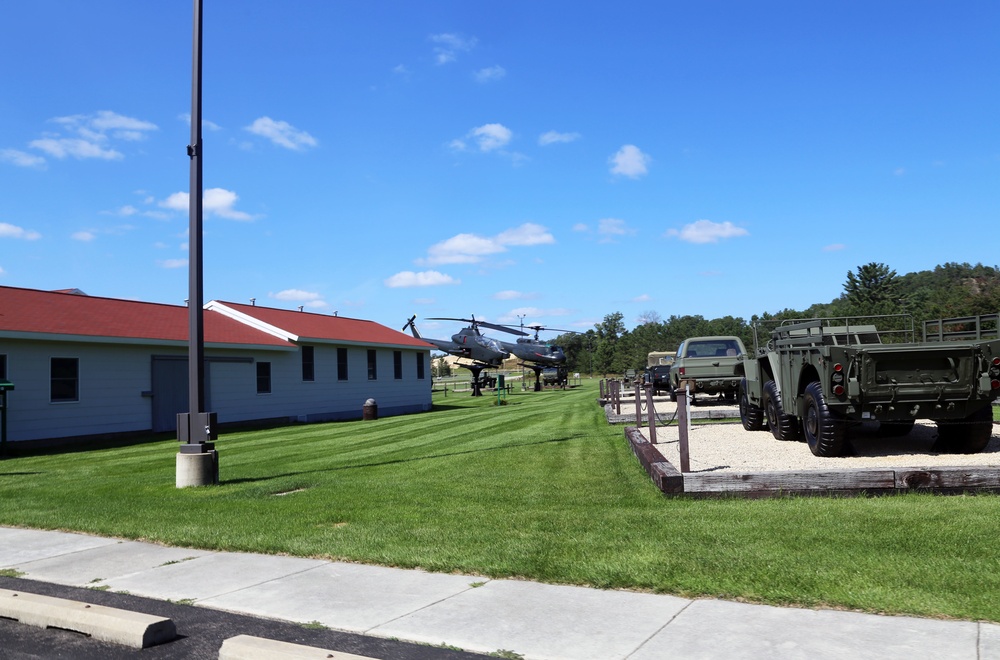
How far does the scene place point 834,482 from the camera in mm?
7992

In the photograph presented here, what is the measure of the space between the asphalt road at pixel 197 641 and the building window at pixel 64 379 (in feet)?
56.9

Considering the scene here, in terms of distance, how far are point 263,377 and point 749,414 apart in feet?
60.1

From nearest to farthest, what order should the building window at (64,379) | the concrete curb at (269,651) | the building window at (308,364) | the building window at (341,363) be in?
the concrete curb at (269,651) < the building window at (64,379) < the building window at (308,364) < the building window at (341,363)

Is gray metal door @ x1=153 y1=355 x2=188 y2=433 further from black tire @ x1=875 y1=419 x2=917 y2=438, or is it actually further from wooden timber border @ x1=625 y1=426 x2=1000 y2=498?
black tire @ x1=875 y1=419 x2=917 y2=438

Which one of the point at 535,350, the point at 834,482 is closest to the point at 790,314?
the point at 535,350

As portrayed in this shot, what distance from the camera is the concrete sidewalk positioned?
13.7 ft

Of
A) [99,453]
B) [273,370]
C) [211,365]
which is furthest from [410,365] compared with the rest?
[99,453]

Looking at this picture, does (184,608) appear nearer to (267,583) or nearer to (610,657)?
→ (267,583)

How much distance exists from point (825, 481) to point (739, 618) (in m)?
3.84

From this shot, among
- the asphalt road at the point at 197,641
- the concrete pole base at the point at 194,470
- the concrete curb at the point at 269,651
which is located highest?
the concrete pole base at the point at 194,470

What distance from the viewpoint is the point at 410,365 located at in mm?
37156

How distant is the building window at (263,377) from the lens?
90.3 ft

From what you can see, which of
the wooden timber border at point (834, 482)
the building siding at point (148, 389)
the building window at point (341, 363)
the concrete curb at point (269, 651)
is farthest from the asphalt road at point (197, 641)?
the building window at point (341, 363)

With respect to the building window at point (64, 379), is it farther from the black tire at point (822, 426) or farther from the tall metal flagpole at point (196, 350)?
the black tire at point (822, 426)
